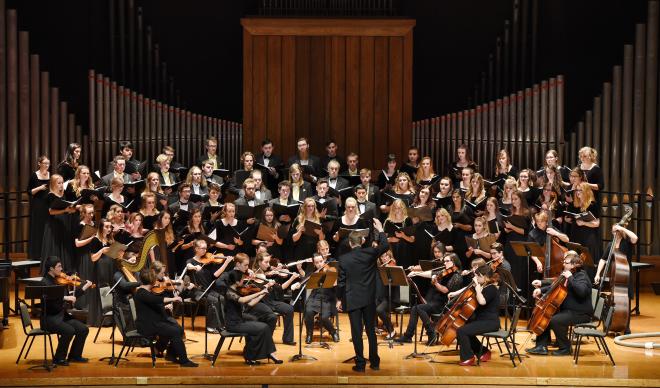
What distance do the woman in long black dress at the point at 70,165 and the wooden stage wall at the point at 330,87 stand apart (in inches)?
89.5

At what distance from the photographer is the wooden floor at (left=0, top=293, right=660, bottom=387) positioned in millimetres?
9227

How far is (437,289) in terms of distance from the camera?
34.8 feet

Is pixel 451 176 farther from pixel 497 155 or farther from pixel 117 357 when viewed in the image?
pixel 117 357

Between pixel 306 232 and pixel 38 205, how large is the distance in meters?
2.90

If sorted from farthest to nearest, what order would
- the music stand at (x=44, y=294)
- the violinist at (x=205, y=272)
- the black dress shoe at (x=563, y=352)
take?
the violinist at (x=205, y=272) → the black dress shoe at (x=563, y=352) → the music stand at (x=44, y=294)

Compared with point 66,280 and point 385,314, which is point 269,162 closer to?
point 385,314

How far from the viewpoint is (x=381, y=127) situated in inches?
547

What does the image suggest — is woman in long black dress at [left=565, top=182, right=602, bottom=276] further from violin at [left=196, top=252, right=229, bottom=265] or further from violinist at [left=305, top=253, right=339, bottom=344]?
violin at [left=196, top=252, right=229, bottom=265]

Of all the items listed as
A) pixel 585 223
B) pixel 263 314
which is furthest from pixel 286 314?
pixel 585 223

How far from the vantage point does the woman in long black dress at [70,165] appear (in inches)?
482

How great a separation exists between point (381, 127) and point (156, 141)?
256 cm

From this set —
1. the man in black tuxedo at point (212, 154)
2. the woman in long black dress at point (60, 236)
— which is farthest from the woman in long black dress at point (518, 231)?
the woman in long black dress at point (60, 236)

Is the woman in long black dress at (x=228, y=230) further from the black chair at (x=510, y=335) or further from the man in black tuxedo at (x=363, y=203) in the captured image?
the black chair at (x=510, y=335)

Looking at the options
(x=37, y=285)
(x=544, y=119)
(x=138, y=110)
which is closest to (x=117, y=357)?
(x=37, y=285)
